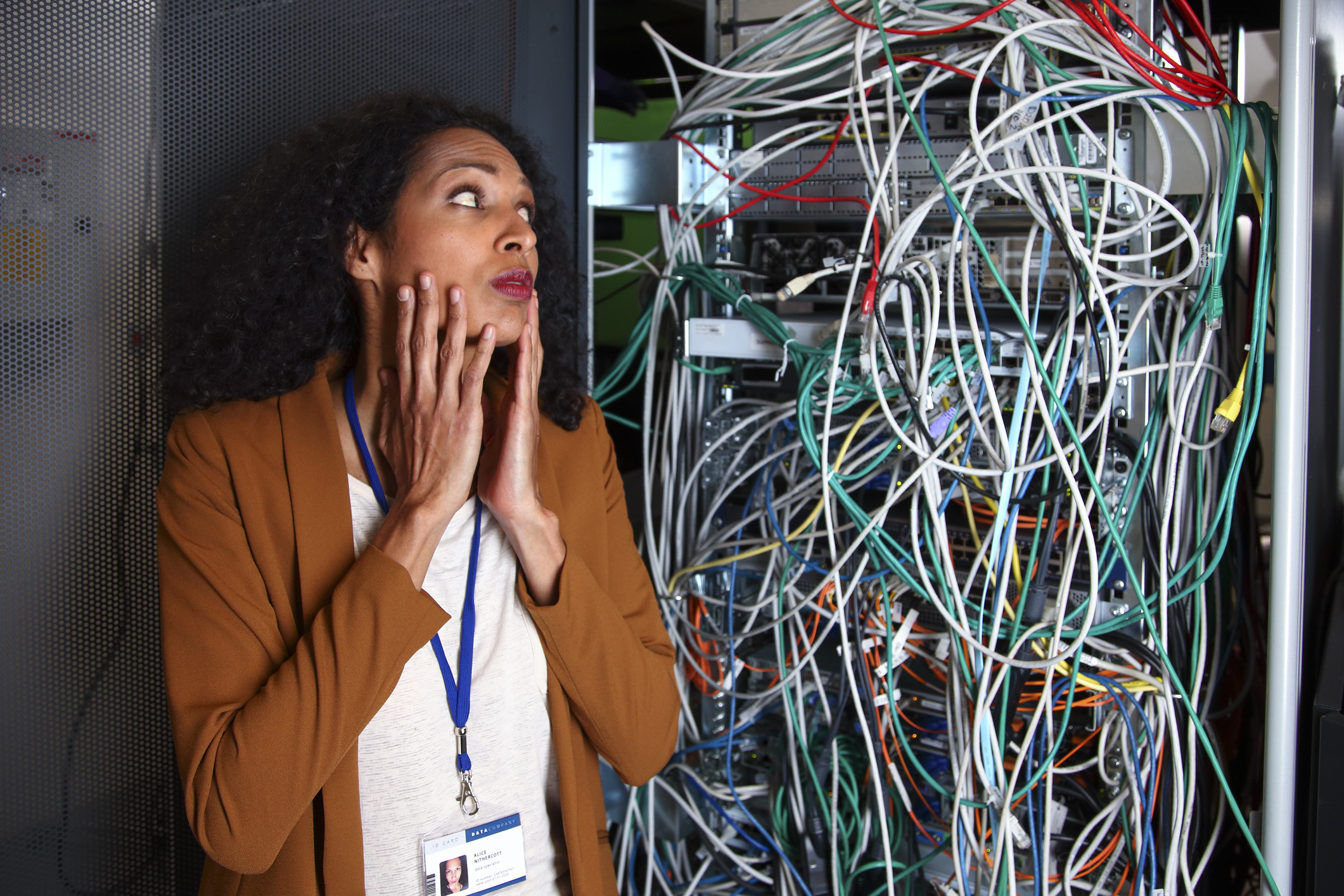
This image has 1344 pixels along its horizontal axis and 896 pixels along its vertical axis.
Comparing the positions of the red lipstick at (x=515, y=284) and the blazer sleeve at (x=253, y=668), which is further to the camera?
the red lipstick at (x=515, y=284)

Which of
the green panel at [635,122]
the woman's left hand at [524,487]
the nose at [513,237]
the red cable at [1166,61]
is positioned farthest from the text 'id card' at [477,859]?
the green panel at [635,122]

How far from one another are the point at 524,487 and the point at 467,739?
286 millimetres

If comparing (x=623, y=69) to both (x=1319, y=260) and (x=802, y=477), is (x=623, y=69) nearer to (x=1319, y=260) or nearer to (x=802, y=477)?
(x=802, y=477)

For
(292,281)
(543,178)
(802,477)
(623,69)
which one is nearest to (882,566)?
(802,477)

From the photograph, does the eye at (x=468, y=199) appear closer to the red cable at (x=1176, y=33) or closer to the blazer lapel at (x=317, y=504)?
the blazer lapel at (x=317, y=504)

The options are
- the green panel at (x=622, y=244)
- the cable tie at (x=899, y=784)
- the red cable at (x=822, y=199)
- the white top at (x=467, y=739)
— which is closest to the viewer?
the white top at (x=467, y=739)

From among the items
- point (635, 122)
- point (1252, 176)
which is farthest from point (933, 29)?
point (635, 122)

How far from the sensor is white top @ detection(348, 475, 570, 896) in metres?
1.06

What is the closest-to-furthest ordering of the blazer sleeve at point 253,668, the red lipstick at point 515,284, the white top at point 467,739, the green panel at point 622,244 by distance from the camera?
the blazer sleeve at point 253,668, the white top at point 467,739, the red lipstick at point 515,284, the green panel at point 622,244

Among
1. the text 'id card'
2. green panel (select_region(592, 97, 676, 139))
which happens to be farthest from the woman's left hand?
green panel (select_region(592, 97, 676, 139))

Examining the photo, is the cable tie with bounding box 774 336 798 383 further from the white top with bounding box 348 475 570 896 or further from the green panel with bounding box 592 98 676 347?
the green panel with bounding box 592 98 676 347

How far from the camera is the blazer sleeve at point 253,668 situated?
0.96 metres

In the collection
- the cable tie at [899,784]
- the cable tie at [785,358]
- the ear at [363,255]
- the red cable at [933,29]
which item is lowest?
the cable tie at [899,784]

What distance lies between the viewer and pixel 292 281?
124cm
